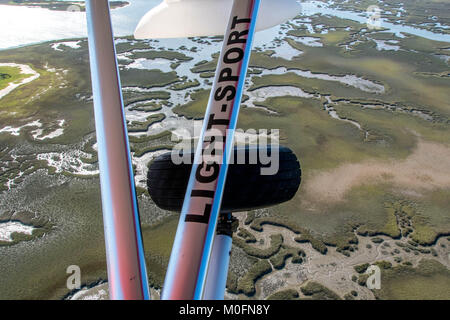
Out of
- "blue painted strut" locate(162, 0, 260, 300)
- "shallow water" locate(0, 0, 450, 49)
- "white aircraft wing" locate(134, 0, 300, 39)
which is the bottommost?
"shallow water" locate(0, 0, 450, 49)

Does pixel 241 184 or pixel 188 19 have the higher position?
pixel 188 19

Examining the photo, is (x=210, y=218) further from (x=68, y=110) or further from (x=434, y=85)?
(x=434, y=85)

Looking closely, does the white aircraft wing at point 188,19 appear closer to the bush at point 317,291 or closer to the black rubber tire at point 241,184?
Answer: the black rubber tire at point 241,184

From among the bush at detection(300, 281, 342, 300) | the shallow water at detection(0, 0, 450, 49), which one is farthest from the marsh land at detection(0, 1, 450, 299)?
the shallow water at detection(0, 0, 450, 49)

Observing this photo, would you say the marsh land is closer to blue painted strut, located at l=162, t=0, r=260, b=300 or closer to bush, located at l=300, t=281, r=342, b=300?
bush, located at l=300, t=281, r=342, b=300

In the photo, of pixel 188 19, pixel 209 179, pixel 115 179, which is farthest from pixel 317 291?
pixel 115 179

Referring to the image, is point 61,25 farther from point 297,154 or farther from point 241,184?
point 241,184

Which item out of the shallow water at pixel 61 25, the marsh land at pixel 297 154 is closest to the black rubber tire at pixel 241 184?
the marsh land at pixel 297 154

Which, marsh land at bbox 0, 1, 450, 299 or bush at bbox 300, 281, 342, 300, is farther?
marsh land at bbox 0, 1, 450, 299
